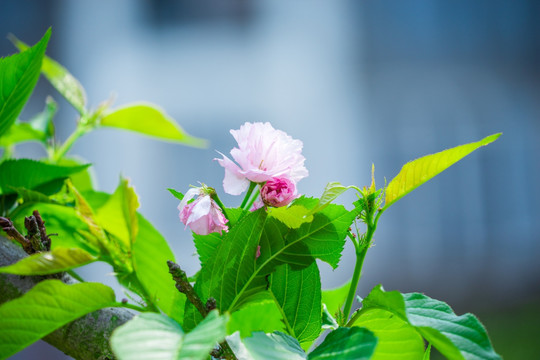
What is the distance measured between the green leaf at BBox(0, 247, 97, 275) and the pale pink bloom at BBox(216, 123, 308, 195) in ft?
0.18

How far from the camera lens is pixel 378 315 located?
0.65 ft

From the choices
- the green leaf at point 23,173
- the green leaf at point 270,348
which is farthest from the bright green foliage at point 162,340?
the green leaf at point 23,173

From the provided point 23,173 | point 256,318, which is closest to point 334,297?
point 256,318

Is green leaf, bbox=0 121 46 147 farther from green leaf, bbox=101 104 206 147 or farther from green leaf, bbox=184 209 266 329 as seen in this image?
green leaf, bbox=184 209 266 329

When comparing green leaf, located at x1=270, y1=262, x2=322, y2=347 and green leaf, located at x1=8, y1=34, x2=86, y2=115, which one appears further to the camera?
green leaf, located at x1=8, y1=34, x2=86, y2=115

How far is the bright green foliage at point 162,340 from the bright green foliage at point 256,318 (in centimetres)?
7

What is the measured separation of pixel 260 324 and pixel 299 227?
0.06 meters

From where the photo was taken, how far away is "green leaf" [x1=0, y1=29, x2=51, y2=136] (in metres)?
0.22

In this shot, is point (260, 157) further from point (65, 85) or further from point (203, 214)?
point (65, 85)

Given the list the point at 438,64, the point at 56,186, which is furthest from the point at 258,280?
the point at 438,64

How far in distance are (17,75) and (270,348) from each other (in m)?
0.15

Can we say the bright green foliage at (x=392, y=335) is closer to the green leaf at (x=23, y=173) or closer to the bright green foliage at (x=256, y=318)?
the bright green foliage at (x=256, y=318)

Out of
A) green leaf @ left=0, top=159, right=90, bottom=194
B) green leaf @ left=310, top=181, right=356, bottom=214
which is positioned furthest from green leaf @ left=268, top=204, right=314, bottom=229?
green leaf @ left=0, top=159, right=90, bottom=194

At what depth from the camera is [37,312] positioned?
170 mm
